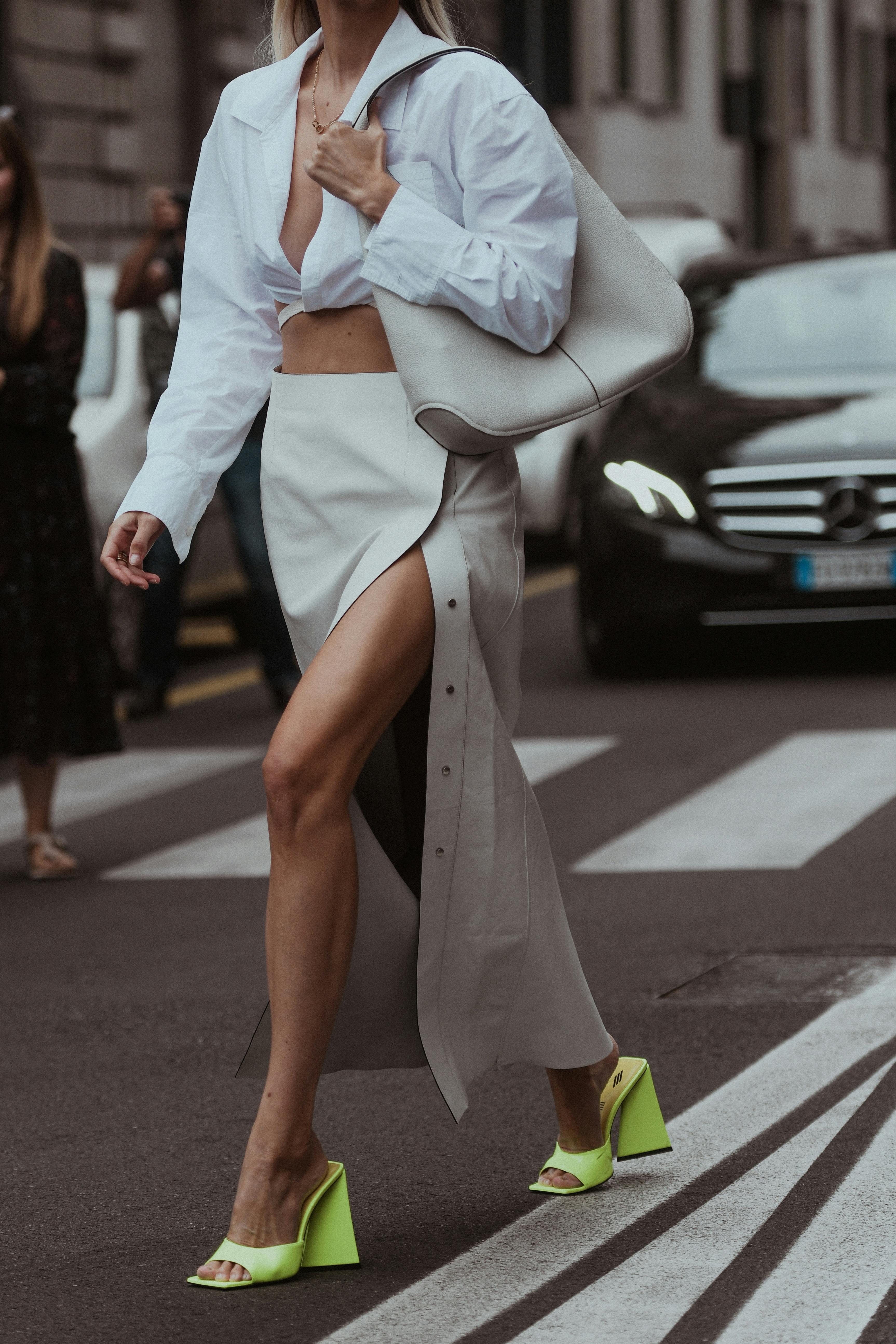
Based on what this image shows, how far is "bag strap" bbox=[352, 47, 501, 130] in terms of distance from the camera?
137 inches

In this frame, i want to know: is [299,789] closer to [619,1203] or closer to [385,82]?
[619,1203]

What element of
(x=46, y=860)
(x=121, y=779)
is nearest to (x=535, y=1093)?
(x=46, y=860)

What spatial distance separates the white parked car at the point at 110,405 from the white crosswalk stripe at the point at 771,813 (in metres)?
3.17

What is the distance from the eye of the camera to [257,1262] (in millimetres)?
3381

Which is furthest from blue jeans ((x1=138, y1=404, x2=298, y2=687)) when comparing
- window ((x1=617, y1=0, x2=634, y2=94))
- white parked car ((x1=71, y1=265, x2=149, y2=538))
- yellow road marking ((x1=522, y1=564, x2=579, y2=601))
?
window ((x1=617, y1=0, x2=634, y2=94))

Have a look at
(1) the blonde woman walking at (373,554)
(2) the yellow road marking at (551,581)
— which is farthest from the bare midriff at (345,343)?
(2) the yellow road marking at (551,581)

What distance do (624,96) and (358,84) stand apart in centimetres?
3347

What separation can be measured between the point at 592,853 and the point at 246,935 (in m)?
1.21

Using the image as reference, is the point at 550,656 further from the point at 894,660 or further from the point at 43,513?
the point at 43,513

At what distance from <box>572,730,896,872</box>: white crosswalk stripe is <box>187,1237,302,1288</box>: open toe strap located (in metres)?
3.24

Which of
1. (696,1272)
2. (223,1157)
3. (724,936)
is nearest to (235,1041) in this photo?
(223,1157)

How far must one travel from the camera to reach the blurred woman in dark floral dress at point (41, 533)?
21.7 ft

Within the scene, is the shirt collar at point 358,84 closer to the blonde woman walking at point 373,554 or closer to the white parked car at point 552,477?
the blonde woman walking at point 373,554

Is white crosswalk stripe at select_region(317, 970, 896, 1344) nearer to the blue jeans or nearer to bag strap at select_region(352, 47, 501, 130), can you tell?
bag strap at select_region(352, 47, 501, 130)
